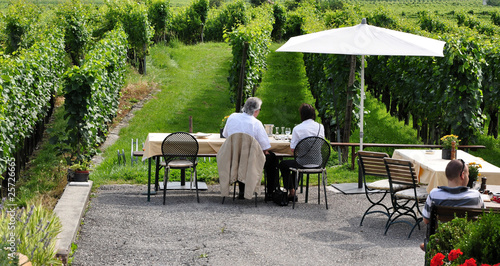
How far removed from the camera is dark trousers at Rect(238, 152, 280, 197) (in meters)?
7.89

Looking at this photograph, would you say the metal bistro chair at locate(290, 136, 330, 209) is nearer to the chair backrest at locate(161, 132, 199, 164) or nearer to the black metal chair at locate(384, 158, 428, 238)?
the black metal chair at locate(384, 158, 428, 238)

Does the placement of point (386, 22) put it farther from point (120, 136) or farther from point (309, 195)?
point (309, 195)

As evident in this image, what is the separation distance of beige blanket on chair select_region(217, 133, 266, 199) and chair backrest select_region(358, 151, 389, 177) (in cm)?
121

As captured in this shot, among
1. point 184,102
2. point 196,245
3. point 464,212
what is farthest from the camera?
point 184,102

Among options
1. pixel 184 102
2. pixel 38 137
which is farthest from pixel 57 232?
pixel 184 102

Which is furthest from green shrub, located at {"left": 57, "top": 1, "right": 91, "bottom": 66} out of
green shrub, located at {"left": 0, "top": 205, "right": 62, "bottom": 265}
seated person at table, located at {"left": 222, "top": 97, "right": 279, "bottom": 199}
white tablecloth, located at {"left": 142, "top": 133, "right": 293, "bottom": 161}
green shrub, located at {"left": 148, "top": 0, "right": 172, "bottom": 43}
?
green shrub, located at {"left": 0, "top": 205, "right": 62, "bottom": 265}

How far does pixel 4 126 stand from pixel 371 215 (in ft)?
16.6

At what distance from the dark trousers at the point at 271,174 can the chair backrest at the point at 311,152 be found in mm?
428

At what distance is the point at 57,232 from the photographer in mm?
5438

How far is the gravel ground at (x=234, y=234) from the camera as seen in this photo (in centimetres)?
556

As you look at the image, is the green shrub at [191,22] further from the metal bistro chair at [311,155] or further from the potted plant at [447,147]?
the potted plant at [447,147]

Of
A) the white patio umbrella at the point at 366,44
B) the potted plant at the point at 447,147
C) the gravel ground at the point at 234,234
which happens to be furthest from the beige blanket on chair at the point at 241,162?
the potted plant at the point at 447,147

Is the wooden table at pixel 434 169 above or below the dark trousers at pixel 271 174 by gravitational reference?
above

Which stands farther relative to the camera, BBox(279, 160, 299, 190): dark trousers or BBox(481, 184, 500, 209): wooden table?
BBox(279, 160, 299, 190): dark trousers
